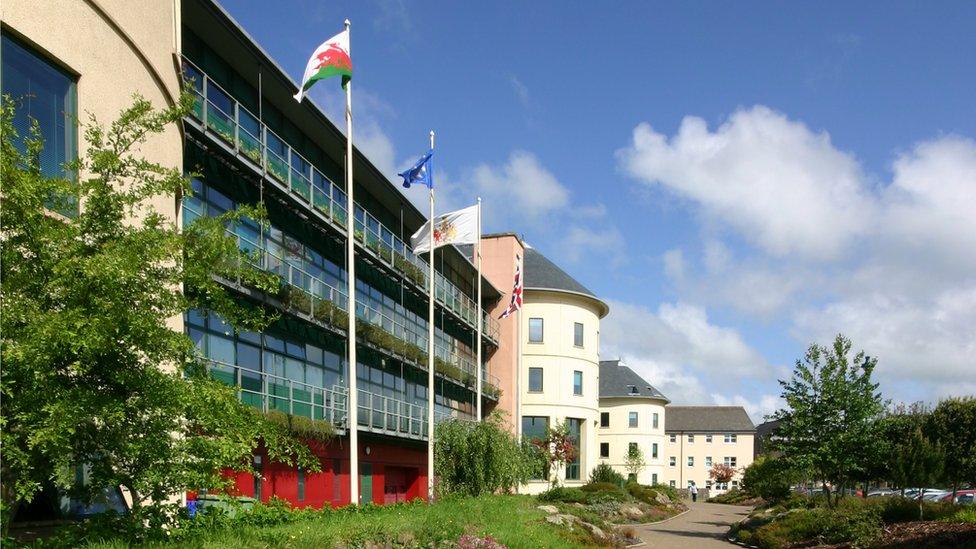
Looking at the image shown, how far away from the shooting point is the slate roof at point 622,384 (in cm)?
8375

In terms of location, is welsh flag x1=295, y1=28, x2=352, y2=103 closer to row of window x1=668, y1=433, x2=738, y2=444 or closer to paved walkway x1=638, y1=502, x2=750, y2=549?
paved walkway x1=638, y1=502, x2=750, y2=549

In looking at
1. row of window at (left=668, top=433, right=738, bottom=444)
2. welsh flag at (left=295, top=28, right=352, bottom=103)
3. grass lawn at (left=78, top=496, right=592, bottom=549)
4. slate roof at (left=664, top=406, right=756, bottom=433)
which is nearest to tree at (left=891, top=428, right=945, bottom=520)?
grass lawn at (left=78, top=496, right=592, bottom=549)

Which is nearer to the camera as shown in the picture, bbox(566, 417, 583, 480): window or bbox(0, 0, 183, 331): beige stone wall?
bbox(0, 0, 183, 331): beige stone wall

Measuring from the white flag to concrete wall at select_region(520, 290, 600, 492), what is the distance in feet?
69.2

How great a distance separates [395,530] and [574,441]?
42.5m

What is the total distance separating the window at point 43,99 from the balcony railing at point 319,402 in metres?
5.63

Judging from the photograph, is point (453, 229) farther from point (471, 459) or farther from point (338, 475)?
point (338, 475)

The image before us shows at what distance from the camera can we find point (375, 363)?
31953mm

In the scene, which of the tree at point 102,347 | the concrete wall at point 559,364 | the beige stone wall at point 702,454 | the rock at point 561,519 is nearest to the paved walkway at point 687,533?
the rock at point 561,519

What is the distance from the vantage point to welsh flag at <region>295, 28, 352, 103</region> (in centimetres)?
1998

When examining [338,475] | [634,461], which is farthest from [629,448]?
[338,475]

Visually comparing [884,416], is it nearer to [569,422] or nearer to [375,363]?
[375,363]

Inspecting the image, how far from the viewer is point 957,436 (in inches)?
1155

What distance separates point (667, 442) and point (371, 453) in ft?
284
